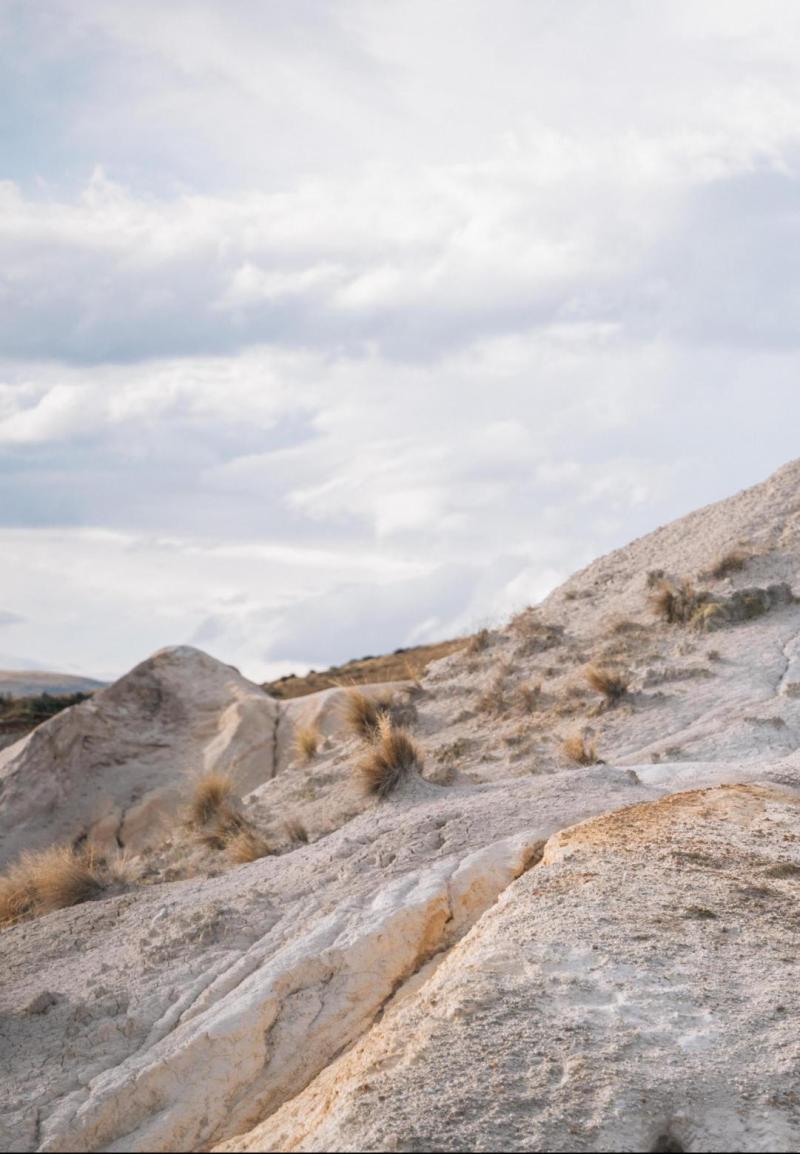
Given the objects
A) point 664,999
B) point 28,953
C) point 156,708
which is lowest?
point 664,999

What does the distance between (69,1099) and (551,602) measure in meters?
10.4

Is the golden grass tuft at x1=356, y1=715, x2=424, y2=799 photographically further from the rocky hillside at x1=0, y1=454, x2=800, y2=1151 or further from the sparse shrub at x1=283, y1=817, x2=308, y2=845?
the sparse shrub at x1=283, y1=817, x2=308, y2=845

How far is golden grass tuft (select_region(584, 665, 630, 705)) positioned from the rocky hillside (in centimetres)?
3

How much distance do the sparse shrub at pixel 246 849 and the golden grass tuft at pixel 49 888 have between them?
970 millimetres

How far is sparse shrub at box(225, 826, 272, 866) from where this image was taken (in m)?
8.51

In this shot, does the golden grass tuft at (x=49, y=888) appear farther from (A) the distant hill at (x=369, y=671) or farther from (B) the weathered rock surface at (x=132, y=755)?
(A) the distant hill at (x=369, y=671)

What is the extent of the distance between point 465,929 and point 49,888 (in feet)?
12.2

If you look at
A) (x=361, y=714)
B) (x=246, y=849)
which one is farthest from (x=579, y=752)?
(x=246, y=849)

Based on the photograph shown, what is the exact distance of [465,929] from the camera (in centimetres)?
604

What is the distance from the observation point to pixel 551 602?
14766 millimetres

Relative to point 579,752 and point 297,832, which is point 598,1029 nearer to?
point 297,832

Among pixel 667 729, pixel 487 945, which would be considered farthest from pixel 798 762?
pixel 487 945

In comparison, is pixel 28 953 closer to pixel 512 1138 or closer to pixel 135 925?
pixel 135 925

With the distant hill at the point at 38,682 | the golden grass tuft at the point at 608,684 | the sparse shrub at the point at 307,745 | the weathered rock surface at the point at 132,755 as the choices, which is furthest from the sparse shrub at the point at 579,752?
the distant hill at the point at 38,682
